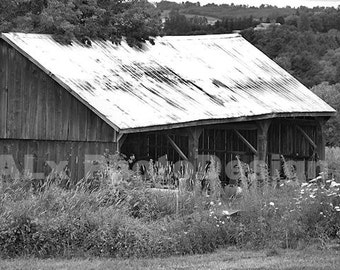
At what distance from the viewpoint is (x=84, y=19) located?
76.7ft

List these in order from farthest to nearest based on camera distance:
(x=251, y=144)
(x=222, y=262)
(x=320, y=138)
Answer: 1. (x=320, y=138)
2. (x=251, y=144)
3. (x=222, y=262)

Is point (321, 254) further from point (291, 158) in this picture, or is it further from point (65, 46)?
point (291, 158)

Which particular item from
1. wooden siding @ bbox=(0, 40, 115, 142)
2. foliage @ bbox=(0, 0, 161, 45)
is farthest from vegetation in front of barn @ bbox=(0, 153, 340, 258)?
foliage @ bbox=(0, 0, 161, 45)

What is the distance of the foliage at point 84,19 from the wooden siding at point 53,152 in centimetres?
303

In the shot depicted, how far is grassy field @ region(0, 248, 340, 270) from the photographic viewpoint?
457 inches

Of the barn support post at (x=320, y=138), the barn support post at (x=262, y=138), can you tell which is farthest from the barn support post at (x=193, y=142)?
the barn support post at (x=320, y=138)

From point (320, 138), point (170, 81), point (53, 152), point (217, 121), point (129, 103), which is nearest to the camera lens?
point (129, 103)

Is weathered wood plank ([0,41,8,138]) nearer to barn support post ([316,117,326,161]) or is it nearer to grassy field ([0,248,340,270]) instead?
grassy field ([0,248,340,270])

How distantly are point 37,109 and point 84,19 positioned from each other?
4.88 meters

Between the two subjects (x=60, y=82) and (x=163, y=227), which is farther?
(x=60, y=82)

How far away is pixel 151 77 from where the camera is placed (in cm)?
2122

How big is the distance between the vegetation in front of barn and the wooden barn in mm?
3618

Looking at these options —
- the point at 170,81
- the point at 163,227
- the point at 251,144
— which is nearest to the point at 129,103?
the point at 170,81

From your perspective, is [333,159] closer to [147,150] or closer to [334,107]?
[147,150]
